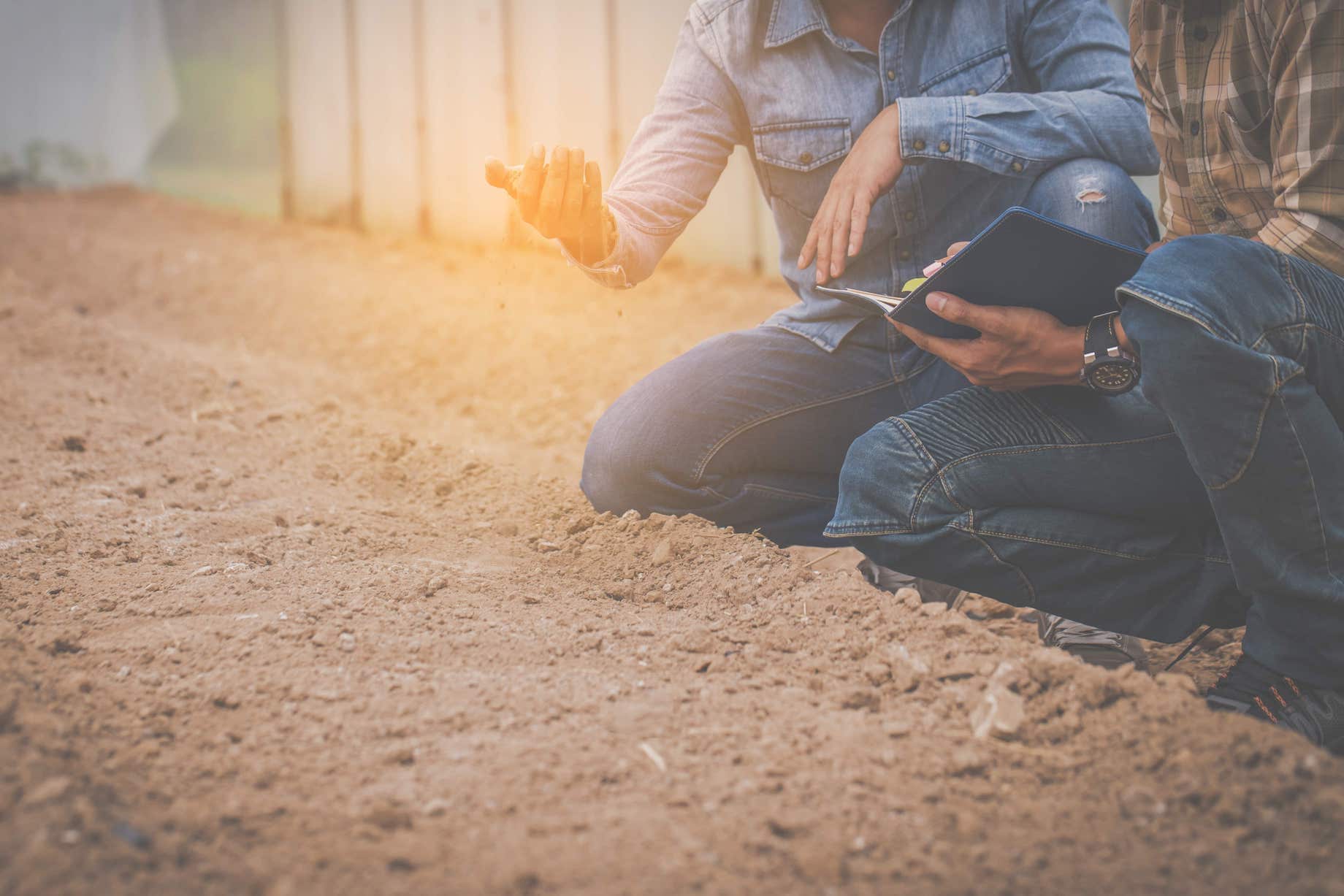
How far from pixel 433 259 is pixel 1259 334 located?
4223mm

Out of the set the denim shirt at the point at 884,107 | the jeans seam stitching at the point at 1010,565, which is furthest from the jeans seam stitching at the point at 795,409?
the jeans seam stitching at the point at 1010,565

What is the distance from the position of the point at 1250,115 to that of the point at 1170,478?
55 cm

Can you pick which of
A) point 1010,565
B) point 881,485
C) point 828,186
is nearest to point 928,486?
point 881,485

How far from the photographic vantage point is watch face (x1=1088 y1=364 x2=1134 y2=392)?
1.46 metres

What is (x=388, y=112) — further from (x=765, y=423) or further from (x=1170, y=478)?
(x=1170, y=478)

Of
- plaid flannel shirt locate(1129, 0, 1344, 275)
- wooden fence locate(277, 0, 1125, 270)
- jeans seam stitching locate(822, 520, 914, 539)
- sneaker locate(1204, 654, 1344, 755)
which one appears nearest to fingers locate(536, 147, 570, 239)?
jeans seam stitching locate(822, 520, 914, 539)

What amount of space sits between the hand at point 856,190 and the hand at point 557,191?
0.40 meters

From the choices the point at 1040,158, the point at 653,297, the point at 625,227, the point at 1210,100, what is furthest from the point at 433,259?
the point at 1210,100

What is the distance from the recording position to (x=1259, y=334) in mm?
1331

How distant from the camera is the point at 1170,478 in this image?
158cm

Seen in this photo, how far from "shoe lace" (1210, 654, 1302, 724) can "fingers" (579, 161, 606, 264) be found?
3.93 feet

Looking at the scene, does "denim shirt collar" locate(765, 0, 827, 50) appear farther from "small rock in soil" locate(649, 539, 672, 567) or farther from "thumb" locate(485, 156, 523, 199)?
"small rock in soil" locate(649, 539, 672, 567)

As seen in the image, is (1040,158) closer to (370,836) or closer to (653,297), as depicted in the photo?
(370,836)

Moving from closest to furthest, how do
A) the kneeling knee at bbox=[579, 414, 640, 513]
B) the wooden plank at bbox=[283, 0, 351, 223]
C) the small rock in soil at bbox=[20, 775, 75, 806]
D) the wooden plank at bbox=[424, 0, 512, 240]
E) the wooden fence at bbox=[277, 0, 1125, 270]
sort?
the small rock in soil at bbox=[20, 775, 75, 806] → the kneeling knee at bbox=[579, 414, 640, 513] → the wooden fence at bbox=[277, 0, 1125, 270] → the wooden plank at bbox=[424, 0, 512, 240] → the wooden plank at bbox=[283, 0, 351, 223]
